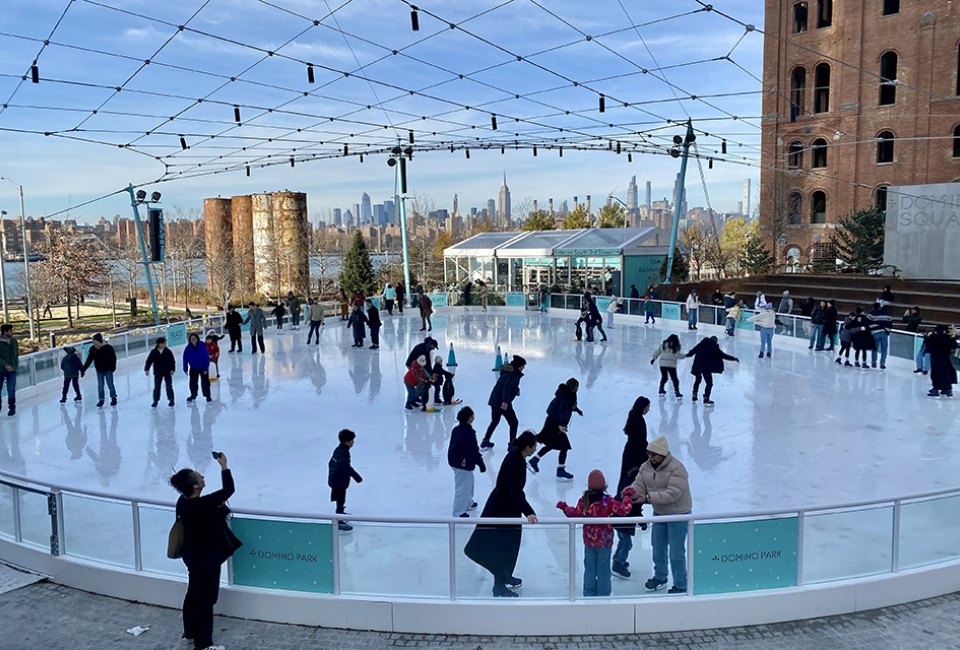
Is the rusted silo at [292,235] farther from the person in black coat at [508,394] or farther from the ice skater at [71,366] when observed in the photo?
the person in black coat at [508,394]

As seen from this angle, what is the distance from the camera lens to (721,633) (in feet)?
18.4

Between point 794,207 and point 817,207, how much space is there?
1.30 m

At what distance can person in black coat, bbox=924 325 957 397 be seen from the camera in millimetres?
13922

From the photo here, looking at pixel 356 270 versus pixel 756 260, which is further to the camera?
pixel 356 270

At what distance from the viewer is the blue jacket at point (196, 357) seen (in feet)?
46.3

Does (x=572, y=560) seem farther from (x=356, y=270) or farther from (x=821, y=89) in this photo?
(x=821, y=89)

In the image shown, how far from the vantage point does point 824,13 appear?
145 ft

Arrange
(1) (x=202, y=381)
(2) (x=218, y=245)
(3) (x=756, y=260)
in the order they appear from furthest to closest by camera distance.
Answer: (2) (x=218, y=245), (3) (x=756, y=260), (1) (x=202, y=381)

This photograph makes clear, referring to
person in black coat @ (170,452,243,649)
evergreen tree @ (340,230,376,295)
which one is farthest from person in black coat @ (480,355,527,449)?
evergreen tree @ (340,230,376,295)

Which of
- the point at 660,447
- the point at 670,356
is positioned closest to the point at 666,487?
the point at 660,447

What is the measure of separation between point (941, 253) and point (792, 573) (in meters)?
23.5

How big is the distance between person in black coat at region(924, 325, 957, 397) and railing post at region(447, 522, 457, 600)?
12.0 m

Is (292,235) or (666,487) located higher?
(292,235)

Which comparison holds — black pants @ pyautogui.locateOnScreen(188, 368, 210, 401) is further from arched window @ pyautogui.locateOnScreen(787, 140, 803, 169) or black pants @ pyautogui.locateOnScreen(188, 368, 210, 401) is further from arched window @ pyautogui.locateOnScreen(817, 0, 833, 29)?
arched window @ pyautogui.locateOnScreen(817, 0, 833, 29)
